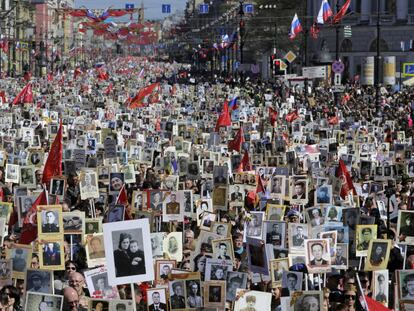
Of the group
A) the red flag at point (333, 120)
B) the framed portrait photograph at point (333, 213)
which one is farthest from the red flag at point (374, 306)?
the red flag at point (333, 120)

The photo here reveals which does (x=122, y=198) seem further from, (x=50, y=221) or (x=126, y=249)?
(x=126, y=249)

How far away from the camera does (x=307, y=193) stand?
1972cm

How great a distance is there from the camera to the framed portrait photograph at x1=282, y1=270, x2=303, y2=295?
39.5ft

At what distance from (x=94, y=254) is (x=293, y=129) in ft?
66.8

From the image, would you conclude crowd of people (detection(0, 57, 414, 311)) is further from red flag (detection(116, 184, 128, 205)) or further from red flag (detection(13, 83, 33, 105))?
red flag (detection(13, 83, 33, 105))

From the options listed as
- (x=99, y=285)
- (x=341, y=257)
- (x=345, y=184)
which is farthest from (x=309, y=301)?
(x=345, y=184)

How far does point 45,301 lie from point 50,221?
284 cm

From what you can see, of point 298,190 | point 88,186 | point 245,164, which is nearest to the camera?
point 298,190

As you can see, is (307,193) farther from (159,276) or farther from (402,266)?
(159,276)

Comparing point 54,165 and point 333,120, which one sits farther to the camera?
point 333,120

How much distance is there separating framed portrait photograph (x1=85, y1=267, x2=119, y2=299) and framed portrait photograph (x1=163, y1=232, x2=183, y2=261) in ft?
7.08

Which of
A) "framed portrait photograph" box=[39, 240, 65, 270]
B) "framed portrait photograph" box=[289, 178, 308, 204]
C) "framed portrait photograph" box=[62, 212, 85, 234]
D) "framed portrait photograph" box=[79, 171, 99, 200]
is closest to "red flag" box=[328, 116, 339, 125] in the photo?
"framed portrait photograph" box=[289, 178, 308, 204]

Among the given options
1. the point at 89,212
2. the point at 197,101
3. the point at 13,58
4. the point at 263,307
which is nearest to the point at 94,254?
the point at 263,307

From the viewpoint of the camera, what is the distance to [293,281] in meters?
12.1
